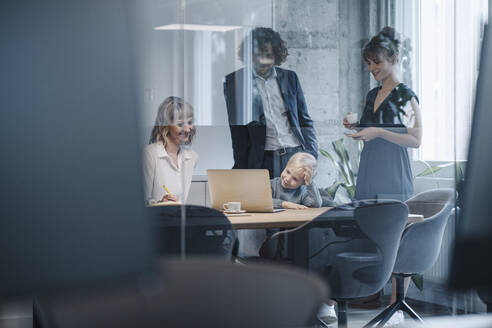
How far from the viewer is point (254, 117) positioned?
247 cm

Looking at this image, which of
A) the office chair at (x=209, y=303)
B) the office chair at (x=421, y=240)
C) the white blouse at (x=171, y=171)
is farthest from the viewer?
the office chair at (x=421, y=240)

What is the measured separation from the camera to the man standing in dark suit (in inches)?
96.3

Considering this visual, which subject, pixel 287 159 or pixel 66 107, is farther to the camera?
pixel 287 159

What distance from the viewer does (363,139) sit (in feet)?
8.80

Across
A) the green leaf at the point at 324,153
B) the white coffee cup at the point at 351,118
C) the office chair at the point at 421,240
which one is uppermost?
Answer: the white coffee cup at the point at 351,118

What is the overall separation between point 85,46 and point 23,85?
0.06 meters

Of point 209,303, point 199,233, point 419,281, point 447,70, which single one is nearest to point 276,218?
point 199,233

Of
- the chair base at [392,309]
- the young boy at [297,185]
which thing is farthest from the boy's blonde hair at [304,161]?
the chair base at [392,309]

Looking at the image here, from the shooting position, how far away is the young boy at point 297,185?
250 centimetres

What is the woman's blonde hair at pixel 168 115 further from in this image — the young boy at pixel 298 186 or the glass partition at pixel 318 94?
the young boy at pixel 298 186

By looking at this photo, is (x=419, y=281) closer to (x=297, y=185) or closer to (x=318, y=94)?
(x=297, y=185)

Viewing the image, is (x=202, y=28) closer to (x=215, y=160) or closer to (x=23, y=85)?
(x=215, y=160)

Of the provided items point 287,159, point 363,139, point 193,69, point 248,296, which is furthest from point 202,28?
point 248,296

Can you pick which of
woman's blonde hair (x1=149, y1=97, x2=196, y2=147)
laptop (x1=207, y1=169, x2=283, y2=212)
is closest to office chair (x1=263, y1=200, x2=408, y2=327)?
laptop (x1=207, y1=169, x2=283, y2=212)
